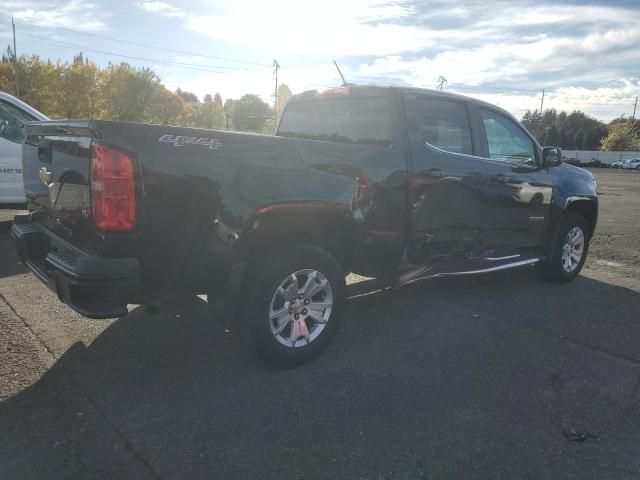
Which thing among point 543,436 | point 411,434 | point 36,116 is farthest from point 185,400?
point 36,116

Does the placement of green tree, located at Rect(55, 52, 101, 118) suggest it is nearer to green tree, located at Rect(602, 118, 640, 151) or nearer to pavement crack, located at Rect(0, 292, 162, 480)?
pavement crack, located at Rect(0, 292, 162, 480)

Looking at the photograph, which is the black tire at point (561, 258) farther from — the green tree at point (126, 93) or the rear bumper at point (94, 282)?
the green tree at point (126, 93)

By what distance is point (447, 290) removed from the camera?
5.81 m

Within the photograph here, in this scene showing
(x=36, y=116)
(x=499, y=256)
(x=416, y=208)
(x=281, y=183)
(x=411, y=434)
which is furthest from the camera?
(x=36, y=116)

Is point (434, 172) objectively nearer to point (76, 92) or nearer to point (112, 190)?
point (112, 190)

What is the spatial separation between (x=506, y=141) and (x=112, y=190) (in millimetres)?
4040

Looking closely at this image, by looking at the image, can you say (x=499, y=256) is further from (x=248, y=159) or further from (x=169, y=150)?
(x=169, y=150)

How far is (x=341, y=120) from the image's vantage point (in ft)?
15.2

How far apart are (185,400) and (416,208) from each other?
2.27 meters

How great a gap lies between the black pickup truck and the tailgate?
0.05ft

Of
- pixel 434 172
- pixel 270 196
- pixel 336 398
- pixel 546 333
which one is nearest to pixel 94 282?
pixel 270 196

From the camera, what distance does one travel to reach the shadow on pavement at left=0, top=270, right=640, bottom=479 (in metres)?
2.60

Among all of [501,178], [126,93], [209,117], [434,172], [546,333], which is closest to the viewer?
[434,172]

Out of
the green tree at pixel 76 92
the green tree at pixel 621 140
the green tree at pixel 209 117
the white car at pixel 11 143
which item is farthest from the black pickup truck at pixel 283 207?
the green tree at pixel 621 140
